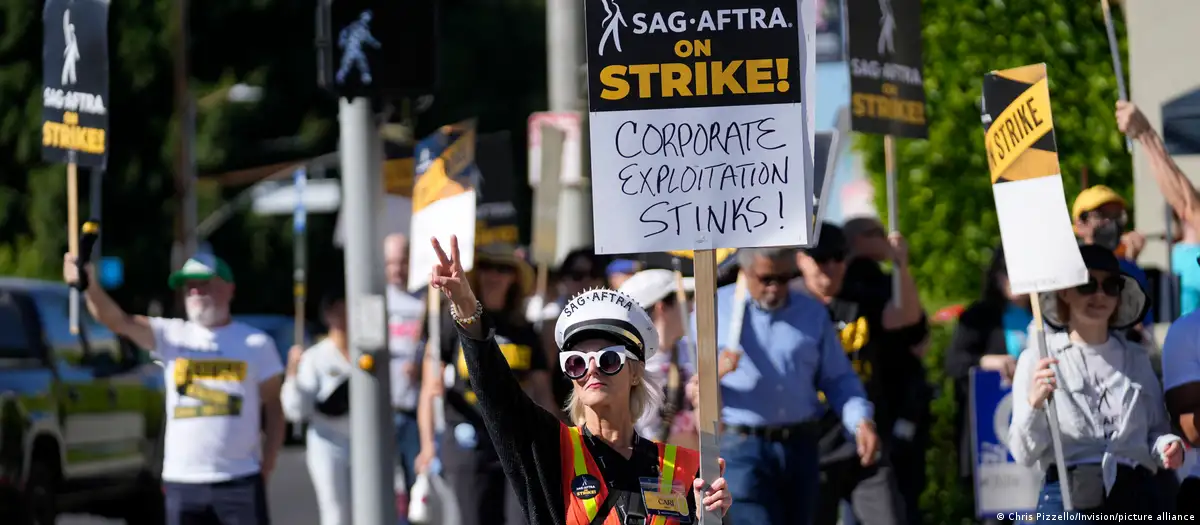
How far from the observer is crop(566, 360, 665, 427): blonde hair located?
5.24 metres

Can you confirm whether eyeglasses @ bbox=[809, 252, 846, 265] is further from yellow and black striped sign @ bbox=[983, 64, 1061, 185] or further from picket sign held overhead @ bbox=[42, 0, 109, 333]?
picket sign held overhead @ bbox=[42, 0, 109, 333]

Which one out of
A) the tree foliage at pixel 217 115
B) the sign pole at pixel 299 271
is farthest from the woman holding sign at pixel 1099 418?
the tree foliage at pixel 217 115

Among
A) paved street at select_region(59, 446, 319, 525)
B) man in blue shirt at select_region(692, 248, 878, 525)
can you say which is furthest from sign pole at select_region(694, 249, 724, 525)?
paved street at select_region(59, 446, 319, 525)

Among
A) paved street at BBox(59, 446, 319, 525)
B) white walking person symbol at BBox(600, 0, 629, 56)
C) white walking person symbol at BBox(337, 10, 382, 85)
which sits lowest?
paved street at BBox(59, 446, 319, 525)

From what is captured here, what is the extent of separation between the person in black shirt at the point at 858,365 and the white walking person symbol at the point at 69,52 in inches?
→ 142

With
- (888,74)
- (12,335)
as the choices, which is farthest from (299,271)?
(888,74)

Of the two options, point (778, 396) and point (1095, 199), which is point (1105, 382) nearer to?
point (778, 396)

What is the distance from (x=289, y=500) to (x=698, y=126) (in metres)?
11.8

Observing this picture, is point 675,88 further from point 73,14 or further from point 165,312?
point 165,312

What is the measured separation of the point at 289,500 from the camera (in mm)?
16797

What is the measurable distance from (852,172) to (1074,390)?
918 centimetres

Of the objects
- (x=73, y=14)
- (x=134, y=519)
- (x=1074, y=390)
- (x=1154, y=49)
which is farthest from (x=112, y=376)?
(x=1074, y=390)

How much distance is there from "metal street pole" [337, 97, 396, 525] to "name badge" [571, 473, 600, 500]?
195 inches

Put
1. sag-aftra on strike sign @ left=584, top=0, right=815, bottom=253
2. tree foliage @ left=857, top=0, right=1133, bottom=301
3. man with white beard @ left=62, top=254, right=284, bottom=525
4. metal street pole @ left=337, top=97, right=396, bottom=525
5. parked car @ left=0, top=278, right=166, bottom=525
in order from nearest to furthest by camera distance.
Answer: sag-aftra on strike sign @ left=584, top=0, right=815, bottom=253 → man with white beard @ left=62, top=254, right=284, bottom=525 → metal street pole @ left=337, top=97, right=396, bottom=525 → tree foliage @ left=857, top=0, right=1133, bottom=301 → parked car @ left=0, top=278, right=166, bottom=525
